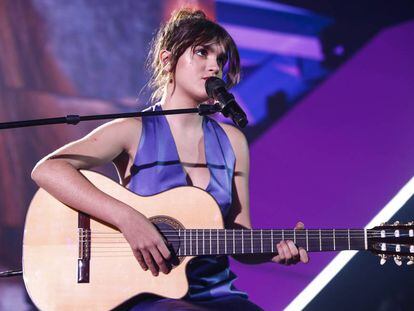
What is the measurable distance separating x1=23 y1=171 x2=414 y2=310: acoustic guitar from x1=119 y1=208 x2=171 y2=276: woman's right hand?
0.04m

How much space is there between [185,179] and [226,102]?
1.73 feet

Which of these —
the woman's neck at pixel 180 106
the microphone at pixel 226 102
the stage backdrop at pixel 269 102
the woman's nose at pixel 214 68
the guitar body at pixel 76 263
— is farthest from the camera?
the stage backdrop at pixel 269 102

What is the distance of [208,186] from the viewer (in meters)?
2.29

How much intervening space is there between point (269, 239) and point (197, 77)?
692 mm

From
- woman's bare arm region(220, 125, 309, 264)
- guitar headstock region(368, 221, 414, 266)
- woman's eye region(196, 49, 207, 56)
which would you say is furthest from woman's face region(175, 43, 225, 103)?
guitar headstock region(368, 221, 414, 266)

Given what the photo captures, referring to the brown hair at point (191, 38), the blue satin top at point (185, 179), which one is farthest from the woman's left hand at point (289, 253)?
the brown hair at point (191, 38)

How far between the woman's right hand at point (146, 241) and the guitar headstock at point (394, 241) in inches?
31.9

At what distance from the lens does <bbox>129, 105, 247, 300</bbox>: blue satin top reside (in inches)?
82.7

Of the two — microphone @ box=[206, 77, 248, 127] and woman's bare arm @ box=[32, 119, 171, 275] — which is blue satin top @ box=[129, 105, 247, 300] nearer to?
woman's bare arm @ box=[32, 119, 171, 275]

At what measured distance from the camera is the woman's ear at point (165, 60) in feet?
7.84

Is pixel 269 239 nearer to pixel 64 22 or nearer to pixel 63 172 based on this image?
pixel 63 172

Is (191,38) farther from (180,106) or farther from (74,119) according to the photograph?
(74,119)

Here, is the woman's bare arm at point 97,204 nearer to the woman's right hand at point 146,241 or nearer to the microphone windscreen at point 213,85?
the woman's right hand at point 146,241

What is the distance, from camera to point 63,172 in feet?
6.48
